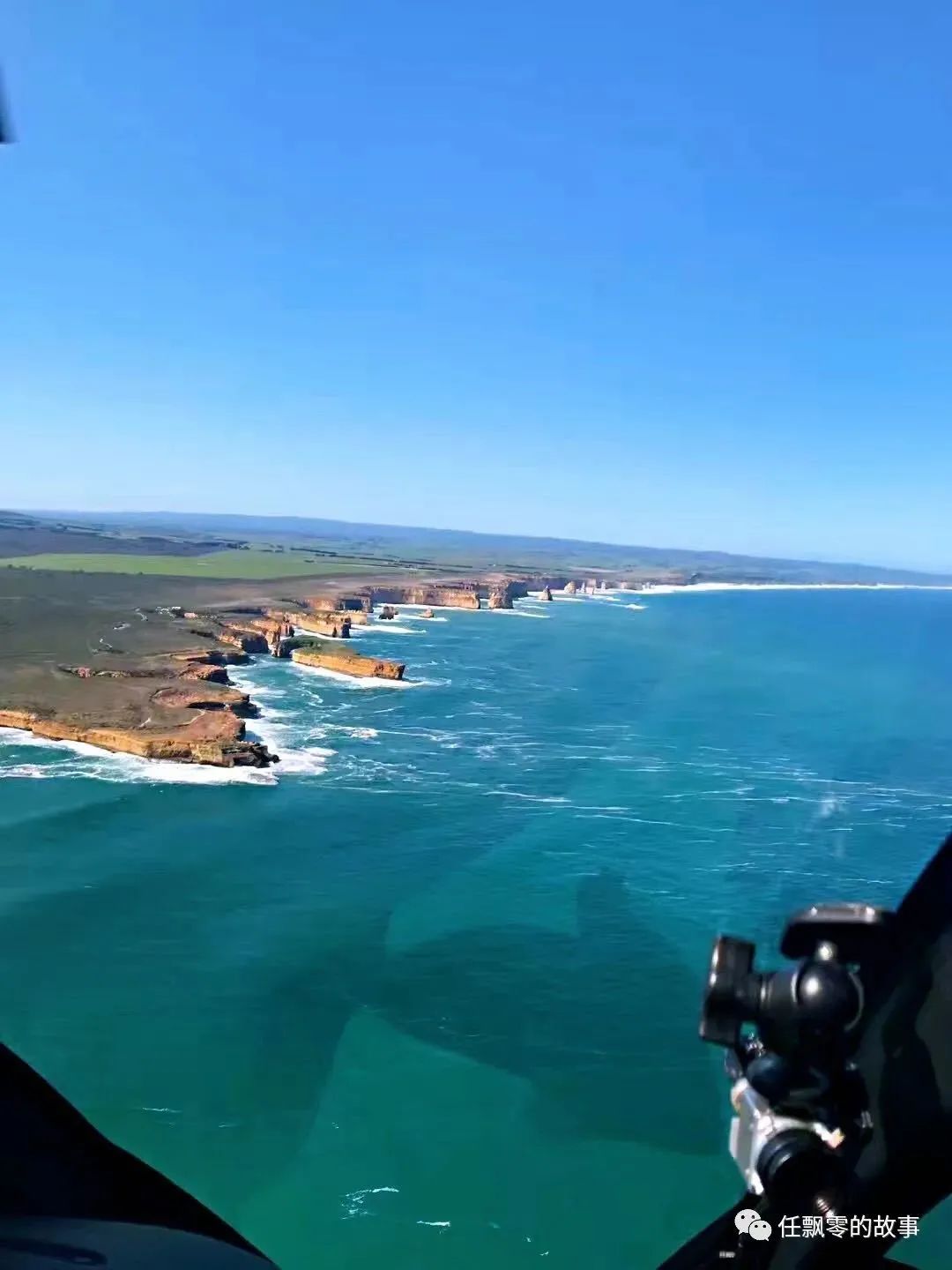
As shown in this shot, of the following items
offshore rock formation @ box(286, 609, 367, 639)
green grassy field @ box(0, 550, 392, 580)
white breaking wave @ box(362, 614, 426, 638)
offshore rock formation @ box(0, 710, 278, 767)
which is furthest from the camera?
green grassy field @ box(0, 550, 392, 580)

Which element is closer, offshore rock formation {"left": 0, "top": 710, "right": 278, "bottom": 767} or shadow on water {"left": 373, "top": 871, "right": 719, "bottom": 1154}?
shadow on water {"left": 373, "top": 871, "right": 719, "bottom": 1154}

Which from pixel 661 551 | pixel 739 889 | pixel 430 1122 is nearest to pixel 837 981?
pixel 430 1122

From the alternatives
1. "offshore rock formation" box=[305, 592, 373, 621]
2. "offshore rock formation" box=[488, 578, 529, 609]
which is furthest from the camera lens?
"offshore rock formation" box=[488, 578, 529, 609]

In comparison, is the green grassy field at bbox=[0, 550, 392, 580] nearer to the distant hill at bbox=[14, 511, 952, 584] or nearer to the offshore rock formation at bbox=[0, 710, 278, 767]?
the distant hill at bbox=[14, 511, 952, 584]

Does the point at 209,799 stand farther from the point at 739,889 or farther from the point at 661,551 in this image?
the point at 661,551

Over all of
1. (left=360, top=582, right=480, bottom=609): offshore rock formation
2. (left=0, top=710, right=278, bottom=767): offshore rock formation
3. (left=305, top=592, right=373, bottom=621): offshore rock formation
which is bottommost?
(left=0, top=710, right=278, bottom=767): offshore rock formation

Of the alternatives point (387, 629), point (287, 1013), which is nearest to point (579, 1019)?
point (287, 1013)

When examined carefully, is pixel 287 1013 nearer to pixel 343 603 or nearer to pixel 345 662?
pixel 345 662
